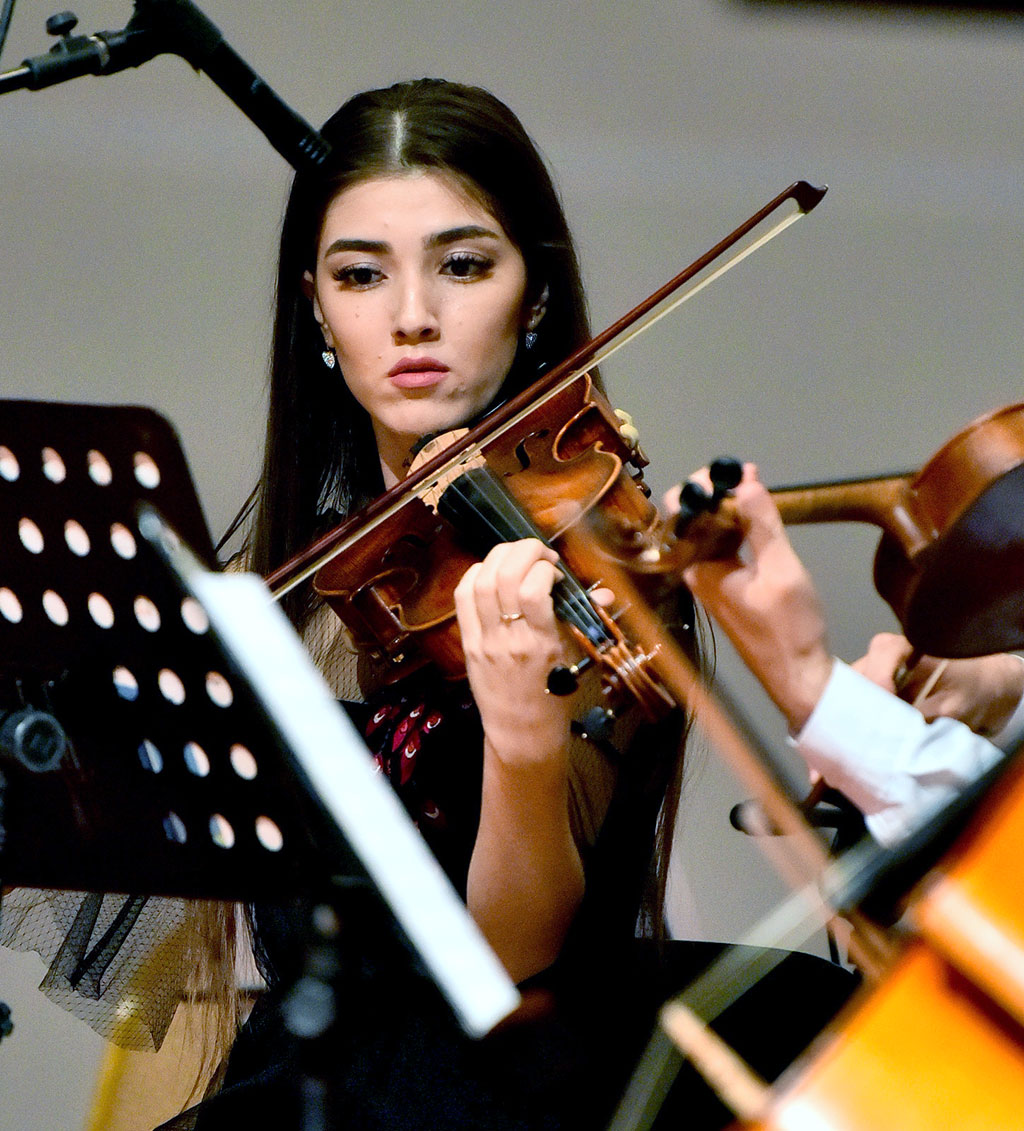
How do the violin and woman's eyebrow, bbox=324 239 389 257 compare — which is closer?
the violin

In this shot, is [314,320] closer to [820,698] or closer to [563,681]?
[563,681]

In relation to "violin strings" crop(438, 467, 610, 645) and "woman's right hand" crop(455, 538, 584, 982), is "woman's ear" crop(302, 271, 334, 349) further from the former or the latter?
"woman's right hand" crop(455, 538, 584, 982)

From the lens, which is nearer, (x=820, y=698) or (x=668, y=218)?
(x=820, y=698)

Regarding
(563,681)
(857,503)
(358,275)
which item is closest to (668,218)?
(358,275)

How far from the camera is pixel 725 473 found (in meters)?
0.82

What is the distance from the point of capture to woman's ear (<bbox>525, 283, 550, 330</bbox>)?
1.24 meters

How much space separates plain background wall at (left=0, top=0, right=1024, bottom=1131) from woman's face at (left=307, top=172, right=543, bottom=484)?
22.3 inches

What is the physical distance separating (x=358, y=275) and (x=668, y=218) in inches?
27.7

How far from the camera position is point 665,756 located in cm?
115

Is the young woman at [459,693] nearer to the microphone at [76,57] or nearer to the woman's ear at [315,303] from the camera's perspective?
the woman's ear at [315,303]

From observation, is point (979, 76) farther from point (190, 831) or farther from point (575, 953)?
point (190, 831)

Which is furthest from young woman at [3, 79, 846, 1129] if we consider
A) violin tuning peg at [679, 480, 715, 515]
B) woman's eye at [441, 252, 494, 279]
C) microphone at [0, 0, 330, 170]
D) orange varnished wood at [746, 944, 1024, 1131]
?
orange varnished wood at [746, 944, 1024, 1131]

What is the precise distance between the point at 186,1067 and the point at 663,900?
0.50m

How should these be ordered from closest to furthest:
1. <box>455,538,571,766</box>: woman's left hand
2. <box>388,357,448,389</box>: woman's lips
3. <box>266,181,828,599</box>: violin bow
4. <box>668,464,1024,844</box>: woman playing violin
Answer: <box>668,464,1024,844</box>: woman playing violin < <box>455,538,571,766</box>: woman's left hand < <box>266,181,828,599</box>: violin bow < <box>388,357,448,389</box>: woman's lips
